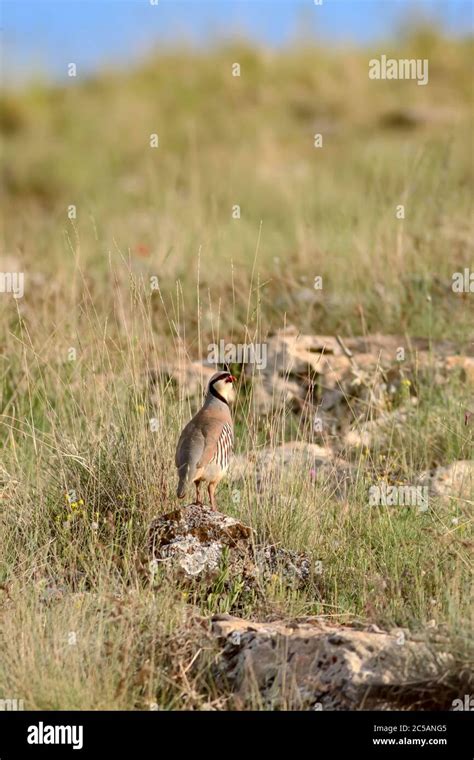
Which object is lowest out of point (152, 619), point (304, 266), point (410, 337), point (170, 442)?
point (152, 619)

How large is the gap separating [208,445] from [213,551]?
45cm

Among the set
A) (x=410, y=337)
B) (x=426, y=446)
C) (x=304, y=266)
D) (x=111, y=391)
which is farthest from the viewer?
(x=304, y=266)

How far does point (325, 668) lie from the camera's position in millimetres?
4477

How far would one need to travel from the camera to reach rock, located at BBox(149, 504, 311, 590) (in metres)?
5.20

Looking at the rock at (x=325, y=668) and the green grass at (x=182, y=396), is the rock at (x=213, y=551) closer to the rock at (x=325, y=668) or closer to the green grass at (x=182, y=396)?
the green grass at (x=182, y=396)

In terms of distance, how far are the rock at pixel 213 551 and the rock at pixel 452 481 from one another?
38.3 inches

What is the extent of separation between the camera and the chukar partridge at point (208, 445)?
521 cm

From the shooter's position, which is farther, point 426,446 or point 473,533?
point 426,446

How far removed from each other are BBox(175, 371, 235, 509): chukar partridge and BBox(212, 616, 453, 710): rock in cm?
83

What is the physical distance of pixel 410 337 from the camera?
27.2ft

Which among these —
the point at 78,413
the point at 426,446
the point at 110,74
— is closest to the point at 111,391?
the point at 78,413
